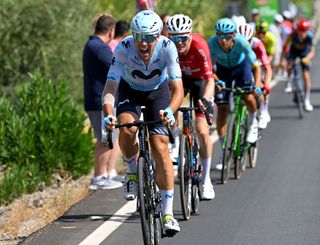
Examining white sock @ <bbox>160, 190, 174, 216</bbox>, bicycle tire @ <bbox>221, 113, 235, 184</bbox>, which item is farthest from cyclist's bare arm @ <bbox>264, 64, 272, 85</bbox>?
white sock @ <bbox>160, 190, 174, 216</bbox>

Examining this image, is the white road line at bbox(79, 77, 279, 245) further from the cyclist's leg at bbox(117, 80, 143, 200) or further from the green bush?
the green bush

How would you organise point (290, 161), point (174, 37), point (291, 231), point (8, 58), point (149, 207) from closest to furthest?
point (149, 207), point (291, 231), point (174, 37), point (290, 161), point (8, 58)

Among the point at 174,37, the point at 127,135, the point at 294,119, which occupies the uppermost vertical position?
the point at 174,37

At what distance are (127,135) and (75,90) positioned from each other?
13225 mm

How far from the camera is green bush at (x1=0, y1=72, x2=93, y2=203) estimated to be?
13.6 meters

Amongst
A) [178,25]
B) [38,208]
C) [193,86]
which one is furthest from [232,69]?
[38,208]

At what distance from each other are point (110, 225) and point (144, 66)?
172 centimetres

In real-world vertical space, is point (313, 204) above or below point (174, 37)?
below

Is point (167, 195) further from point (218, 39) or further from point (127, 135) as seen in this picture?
point (218, 39)

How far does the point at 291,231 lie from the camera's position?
390 inches

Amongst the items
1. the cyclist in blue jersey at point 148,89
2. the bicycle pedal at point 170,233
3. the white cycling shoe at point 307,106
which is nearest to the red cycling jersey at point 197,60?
the cyclist in blue jersey at point 148,89

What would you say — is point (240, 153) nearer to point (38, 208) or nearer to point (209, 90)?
point (209, 90)

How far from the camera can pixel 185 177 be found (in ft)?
35.5

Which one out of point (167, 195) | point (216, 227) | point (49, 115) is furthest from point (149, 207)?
point (49, 115)
